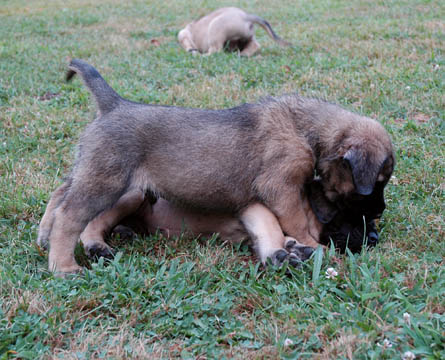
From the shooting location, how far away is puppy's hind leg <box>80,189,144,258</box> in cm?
370

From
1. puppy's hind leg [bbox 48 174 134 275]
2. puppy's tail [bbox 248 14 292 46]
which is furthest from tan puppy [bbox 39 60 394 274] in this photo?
puppy's tail [bbox 248 14 292 46]

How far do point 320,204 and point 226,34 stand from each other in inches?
259

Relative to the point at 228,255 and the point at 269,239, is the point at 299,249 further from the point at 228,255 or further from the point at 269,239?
the point at 228,255

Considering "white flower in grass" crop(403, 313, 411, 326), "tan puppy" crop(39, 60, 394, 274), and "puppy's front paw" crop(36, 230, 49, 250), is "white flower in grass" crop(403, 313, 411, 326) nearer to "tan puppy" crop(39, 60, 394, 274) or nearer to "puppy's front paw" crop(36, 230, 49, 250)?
"tan puppy" crop(39, 60, 394, 274)

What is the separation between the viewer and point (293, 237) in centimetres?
378

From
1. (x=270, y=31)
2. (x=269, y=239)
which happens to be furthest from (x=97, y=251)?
(x=270, y=31)

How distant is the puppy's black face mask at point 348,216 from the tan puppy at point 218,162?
0.08ft

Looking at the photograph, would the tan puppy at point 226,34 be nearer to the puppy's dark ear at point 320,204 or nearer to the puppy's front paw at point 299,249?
the puppy's dark ear at point 320,204

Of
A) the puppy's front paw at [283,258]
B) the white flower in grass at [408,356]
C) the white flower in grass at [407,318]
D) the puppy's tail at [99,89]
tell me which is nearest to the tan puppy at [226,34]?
the puppy's tail at [99,89]

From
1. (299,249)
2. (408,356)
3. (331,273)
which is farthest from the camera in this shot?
(299,249)

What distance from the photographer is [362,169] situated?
11.6 feet

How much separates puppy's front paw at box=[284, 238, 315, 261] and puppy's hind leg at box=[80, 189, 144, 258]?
3.90ft

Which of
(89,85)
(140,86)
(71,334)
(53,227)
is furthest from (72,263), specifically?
(140,86)

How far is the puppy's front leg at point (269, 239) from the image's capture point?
11.4 feet
